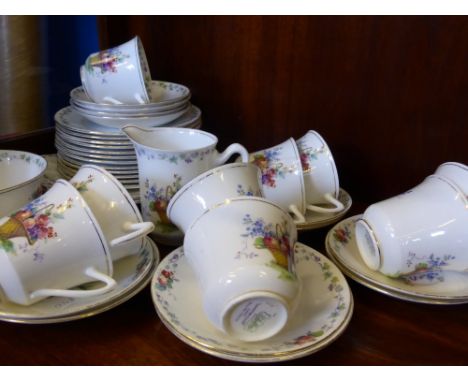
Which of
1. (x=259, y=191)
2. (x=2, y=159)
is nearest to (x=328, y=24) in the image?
(x=259, y=191)

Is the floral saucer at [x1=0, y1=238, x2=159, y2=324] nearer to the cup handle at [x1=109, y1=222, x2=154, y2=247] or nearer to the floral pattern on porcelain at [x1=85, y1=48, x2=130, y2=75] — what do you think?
the cup handle at [x1=109, y1=222, x2=154, y2=247]

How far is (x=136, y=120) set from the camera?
2.45 ft

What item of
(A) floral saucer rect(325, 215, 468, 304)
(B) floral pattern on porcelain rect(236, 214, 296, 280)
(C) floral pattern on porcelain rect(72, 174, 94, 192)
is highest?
(C) floral pattern on porcelain rect(72, 174, 94, 192)

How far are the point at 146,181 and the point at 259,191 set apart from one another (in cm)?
16

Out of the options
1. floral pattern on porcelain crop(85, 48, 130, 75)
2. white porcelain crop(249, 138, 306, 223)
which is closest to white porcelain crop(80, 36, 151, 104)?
floral pattern on porcelain crop(85, 48, 130, 75)

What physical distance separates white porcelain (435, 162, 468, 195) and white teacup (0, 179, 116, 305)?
15.5 inches

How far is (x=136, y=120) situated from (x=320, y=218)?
308mm

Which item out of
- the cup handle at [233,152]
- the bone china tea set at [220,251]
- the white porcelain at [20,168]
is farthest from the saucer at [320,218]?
the white porcelain at [20,168]

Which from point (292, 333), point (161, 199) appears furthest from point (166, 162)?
point (292, 333)

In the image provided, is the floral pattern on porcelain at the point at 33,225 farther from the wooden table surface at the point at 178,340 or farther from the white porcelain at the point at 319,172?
the white porcelain at the point at 319,172

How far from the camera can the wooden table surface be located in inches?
19.3

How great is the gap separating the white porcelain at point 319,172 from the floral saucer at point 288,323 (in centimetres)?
15

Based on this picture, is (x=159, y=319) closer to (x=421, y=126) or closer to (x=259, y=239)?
(x=259, y=239)

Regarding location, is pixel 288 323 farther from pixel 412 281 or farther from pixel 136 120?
pixel 136 120
